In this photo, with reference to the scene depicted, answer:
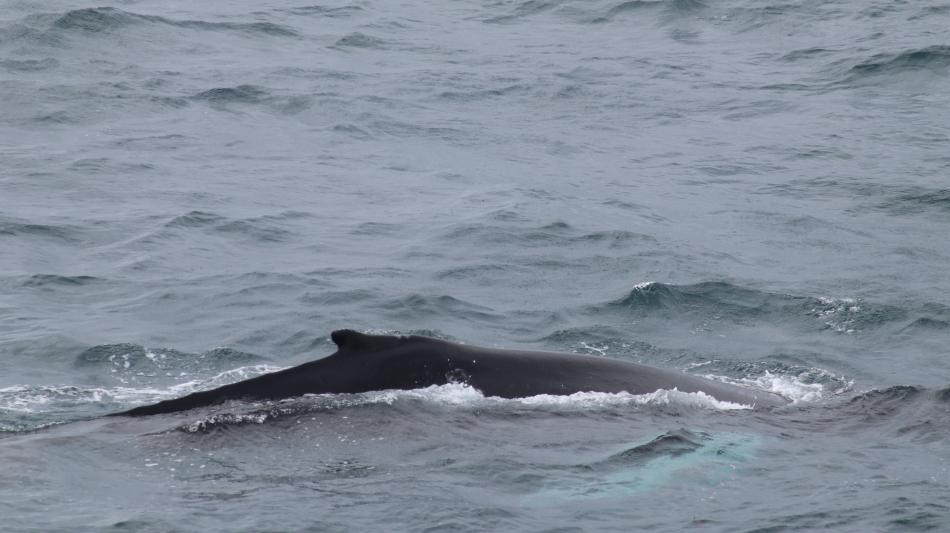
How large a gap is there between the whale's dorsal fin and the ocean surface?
529 mm

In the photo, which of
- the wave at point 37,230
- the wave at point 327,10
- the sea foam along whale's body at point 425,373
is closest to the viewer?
the sea foam along whale's body at point 425,373

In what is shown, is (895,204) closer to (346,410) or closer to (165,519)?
(346,410)

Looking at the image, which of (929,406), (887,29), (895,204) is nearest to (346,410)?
(929,406)

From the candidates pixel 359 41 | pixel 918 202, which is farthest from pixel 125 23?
pixel 918 202

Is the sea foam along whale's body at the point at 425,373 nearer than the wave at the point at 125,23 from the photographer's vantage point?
Yes

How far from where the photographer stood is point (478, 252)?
20297 mm

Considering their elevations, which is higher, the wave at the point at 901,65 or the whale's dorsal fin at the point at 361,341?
the whale's dorsal fin at the point at 361,341

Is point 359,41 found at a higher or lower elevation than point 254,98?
lower

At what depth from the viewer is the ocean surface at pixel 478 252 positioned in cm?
1123

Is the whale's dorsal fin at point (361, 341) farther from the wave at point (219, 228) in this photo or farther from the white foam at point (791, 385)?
the wave at point (219, 228)

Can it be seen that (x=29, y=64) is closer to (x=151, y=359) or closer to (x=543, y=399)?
(x=151, y=359)

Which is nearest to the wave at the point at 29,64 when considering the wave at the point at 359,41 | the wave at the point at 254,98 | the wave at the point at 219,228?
the wave at the point at 254,98

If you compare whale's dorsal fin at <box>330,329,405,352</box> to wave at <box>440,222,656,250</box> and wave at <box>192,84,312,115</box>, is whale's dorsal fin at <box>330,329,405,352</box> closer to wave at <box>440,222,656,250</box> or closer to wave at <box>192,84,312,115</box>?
wave at <box>440,222,656,250</box>

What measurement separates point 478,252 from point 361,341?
819cm
